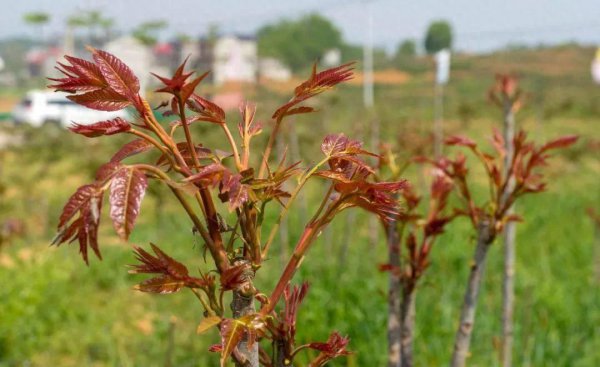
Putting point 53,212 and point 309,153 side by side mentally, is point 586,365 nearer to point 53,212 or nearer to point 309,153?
point 309,153

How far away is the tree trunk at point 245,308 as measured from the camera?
2.49 ft

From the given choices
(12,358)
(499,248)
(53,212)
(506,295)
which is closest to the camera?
(506,295)

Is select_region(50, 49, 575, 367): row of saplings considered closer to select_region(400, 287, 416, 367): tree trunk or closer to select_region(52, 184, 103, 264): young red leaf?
select_region(52, 184, 103, 264): young red leaf

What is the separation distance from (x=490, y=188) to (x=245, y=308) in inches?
27.9

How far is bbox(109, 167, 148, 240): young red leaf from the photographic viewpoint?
63 centimetres

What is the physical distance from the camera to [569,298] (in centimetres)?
445

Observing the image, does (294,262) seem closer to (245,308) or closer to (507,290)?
(245,308)

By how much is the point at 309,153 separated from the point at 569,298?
11.3ft

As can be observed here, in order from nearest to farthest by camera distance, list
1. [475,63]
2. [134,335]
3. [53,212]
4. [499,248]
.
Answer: [134,335], [499,248], [53,212], [475,63]

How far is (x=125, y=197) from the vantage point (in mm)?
639

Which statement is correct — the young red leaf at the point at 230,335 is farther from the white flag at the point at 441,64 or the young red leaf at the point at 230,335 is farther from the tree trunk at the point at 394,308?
the white flag at the point at 441,64

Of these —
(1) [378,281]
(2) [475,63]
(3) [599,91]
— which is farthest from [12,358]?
(2) [475,63]

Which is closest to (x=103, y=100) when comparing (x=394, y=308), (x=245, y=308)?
(x=245, y=308)

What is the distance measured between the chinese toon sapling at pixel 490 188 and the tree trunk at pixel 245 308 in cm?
65
